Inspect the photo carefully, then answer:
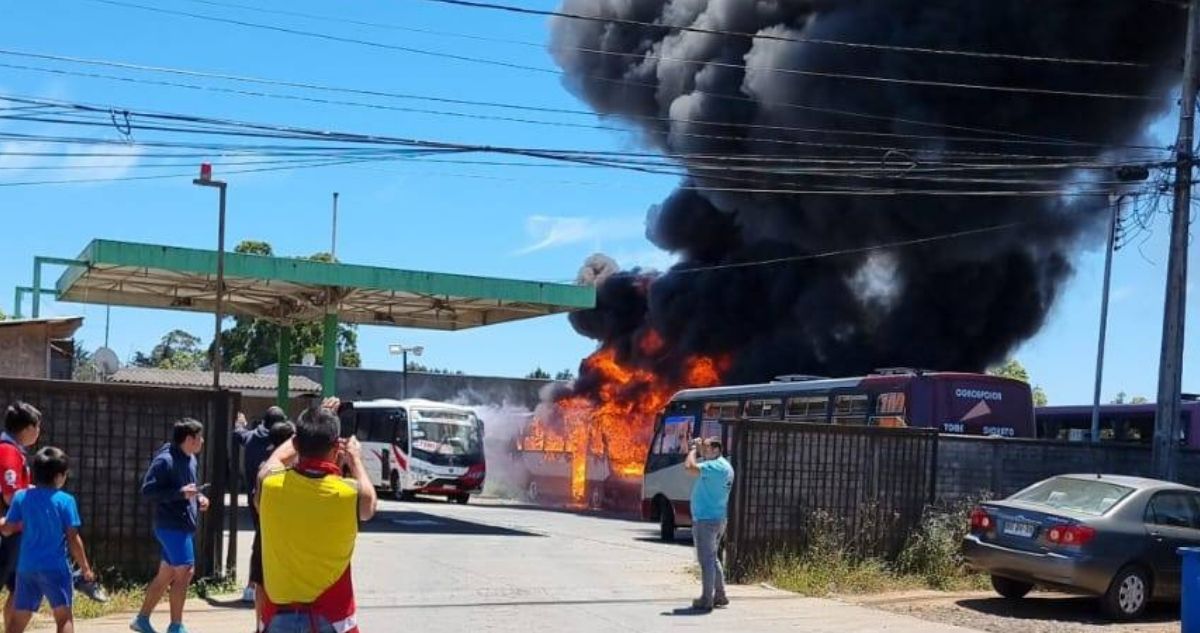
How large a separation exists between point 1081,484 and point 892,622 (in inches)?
111

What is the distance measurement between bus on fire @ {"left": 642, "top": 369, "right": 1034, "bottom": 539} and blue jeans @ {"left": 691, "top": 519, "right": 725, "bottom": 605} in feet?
20.5

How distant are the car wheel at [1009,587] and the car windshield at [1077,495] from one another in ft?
2.76

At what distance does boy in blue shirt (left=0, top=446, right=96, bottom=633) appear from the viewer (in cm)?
730

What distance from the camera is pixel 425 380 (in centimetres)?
5691

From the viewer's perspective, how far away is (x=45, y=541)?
24.0 feet

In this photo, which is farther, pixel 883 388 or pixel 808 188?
pixel 808 188

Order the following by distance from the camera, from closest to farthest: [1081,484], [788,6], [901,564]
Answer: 1. [1081,484]
2. [901,564]
3. [788,6]

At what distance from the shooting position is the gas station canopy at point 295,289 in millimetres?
20734

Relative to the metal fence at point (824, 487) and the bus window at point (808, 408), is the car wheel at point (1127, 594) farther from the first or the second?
the bus window at point (808, 408)

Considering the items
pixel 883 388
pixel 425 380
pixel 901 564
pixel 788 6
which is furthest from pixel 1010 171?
pixel 425 380

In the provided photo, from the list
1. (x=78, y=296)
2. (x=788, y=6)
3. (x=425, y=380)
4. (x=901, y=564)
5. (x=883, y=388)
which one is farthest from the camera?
(x=425, y=380)

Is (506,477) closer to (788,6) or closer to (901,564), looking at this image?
(788,6)

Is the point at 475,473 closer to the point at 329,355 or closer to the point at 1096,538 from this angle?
the point at 329,355

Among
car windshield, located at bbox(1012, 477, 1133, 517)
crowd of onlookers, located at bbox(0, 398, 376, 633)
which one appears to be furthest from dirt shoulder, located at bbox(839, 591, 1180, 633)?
crowd of onlookers, located at bbox(0, 398, 376, 633)
